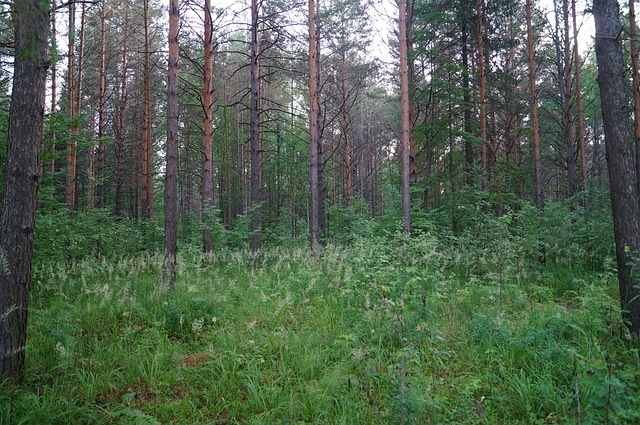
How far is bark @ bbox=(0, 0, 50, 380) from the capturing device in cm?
355

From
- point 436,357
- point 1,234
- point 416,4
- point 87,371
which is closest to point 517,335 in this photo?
point 436,357

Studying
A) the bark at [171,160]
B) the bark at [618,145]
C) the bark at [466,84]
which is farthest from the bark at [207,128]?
the bark at [618,145]

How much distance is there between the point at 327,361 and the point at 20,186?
145 inches

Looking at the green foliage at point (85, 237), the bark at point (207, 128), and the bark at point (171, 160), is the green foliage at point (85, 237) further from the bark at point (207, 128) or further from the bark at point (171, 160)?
the bark at point (207, 128)

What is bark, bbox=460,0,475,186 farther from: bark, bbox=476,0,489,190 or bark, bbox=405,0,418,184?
bark, bbox=405,0,418,184

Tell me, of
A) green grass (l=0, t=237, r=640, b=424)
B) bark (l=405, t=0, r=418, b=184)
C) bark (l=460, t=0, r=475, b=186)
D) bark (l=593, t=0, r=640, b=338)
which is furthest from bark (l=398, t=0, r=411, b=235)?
bark (l=593, t=0, r=640, b=338)

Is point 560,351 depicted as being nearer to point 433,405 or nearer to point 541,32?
point 433,405

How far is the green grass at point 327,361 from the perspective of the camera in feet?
9.93

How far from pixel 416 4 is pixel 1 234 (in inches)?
619

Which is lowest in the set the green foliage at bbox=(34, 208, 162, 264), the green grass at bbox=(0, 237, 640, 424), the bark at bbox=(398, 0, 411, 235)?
the green grass at bbox=(0, 237, 640, 424)

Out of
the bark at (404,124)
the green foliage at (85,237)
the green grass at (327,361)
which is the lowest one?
the green grass at (327,361)

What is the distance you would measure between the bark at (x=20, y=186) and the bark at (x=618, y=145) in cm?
638

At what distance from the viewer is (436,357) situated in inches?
156

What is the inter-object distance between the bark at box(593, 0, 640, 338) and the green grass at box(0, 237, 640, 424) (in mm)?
531
